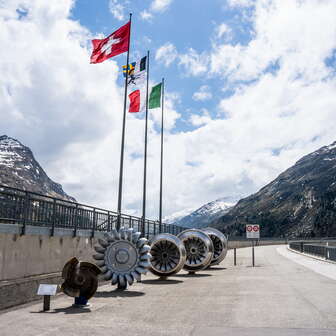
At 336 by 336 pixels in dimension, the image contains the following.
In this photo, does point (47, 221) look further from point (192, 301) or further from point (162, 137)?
point (162, 137)

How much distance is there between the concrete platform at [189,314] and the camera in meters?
8.37

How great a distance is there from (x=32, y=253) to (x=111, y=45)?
1558 centimetres

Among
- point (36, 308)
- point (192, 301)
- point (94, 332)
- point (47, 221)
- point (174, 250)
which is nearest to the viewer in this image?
point (94, 332)

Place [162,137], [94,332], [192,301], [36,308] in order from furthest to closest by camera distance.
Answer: [162,137], [192,301], [36,308], [94,332]

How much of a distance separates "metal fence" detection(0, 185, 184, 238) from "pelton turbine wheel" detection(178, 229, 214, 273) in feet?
12.8

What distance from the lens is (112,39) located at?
25172 mm

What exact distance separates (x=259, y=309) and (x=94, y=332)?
4530 millimetres

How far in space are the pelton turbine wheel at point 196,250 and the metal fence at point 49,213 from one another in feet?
12.8

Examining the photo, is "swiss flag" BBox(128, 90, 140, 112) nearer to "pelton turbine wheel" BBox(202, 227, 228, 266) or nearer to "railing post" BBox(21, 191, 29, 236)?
"pelton turbine wheel" BBox(202, 227, 228, 266)

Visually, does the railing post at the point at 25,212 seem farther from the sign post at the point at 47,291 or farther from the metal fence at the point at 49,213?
the sign post at the point at 47,291

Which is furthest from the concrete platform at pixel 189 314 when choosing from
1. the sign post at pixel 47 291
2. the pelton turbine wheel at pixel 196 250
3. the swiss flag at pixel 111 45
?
the swiss flag at pixel 111 45

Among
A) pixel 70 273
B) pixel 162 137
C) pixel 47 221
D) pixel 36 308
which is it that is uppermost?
pixel 162 137

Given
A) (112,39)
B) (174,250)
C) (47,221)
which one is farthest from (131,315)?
(112,39)

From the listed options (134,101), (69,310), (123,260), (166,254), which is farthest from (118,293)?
(134,101)
